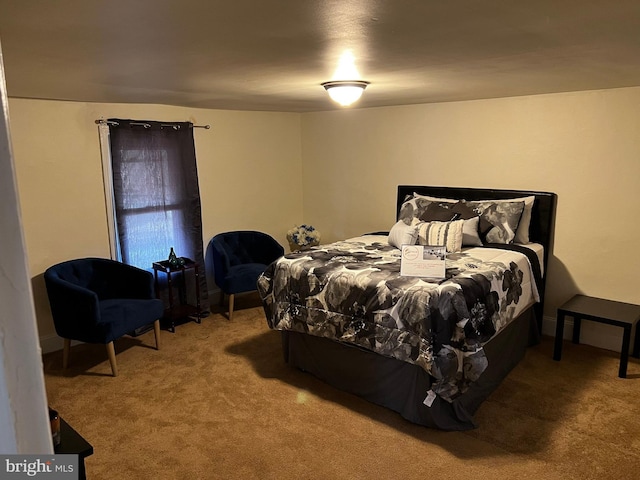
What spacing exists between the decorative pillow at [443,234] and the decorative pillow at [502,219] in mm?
305

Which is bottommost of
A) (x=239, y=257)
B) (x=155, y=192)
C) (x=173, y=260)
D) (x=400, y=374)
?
(x=400, y=374)

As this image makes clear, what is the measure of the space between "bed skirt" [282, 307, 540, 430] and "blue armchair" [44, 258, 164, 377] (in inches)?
45.5

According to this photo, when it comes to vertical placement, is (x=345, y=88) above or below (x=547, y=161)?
above

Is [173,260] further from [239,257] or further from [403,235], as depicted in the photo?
[403,235]

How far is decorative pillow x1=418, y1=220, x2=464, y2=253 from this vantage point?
12.5 ft

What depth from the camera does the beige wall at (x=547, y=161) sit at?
368 cm

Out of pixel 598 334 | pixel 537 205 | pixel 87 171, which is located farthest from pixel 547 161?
pixel 87 171

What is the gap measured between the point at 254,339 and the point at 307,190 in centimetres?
225

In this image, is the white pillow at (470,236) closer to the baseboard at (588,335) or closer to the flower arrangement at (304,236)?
the baseboard at (588,335)

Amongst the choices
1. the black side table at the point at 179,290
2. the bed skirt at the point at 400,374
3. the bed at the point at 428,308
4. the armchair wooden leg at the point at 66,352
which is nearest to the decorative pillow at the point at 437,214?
the bed at the point at 428,308

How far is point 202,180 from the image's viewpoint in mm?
4922

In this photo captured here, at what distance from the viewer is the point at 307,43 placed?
72.3 inches

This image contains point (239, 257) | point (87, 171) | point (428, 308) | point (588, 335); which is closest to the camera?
point (428, 308)

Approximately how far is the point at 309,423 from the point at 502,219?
2274mm
